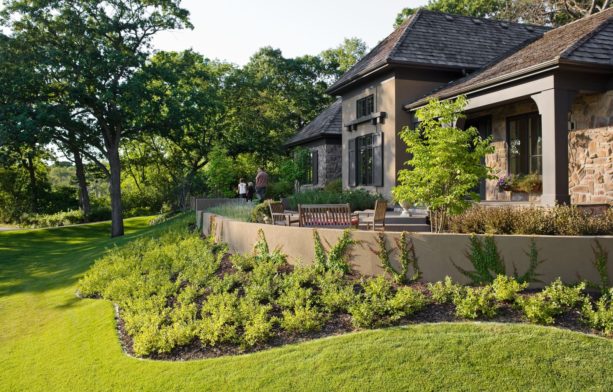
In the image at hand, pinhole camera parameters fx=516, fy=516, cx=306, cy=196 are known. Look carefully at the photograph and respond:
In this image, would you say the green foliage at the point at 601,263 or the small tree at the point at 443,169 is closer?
the green foliage at the point at 601,263

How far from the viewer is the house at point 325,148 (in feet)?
79.3

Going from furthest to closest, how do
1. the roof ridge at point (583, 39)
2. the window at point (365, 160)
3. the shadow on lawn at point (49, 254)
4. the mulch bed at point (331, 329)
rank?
1. the window at point (365, 160)
2. the shadow on lawn at point (49, 254)
3. the roof ridge at point (583, 39)
4. the mulch bed at point (331, 329)

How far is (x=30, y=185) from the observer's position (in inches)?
1503

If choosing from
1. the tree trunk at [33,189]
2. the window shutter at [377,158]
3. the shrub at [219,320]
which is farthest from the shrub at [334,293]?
the tree trunk at [33,189]

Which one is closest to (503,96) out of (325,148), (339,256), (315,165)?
(339,256)

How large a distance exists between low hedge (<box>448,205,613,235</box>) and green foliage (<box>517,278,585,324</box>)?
1035 millimetres

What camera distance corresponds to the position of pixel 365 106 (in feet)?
62.1

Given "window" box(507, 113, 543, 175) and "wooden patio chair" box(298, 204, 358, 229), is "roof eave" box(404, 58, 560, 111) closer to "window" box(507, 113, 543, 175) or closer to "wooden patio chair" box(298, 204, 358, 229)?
"window" box(507, 113, 543, 175)

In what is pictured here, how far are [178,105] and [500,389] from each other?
2198 cm

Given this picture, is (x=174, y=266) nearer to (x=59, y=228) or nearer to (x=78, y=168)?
(x=59, y=228)

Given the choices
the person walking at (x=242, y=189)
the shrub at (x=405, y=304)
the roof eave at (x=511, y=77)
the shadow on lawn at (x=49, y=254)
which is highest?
the roof eave at (x=511, y=77)

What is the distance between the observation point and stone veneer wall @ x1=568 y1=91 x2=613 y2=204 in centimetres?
1127

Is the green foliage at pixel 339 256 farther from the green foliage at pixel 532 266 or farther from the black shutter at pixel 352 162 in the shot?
the black shutter at pixel 352 162

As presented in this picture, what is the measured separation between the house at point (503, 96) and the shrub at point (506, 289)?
4887 mm
